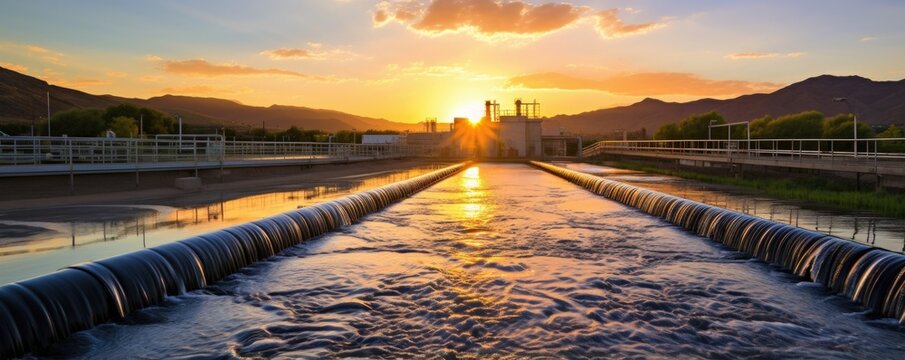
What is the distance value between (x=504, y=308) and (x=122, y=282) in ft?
14.8

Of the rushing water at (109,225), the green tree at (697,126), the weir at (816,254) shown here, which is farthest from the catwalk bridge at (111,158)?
the green tree at (697,126)

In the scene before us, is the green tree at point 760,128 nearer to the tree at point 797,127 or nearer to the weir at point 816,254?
the tree at point 797,127

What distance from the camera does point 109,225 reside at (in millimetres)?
12531

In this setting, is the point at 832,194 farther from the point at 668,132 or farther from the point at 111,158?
the point at 668,132

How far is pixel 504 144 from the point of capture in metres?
77.2

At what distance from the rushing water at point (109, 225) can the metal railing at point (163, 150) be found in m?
4.54

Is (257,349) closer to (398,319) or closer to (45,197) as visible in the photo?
(398,319)

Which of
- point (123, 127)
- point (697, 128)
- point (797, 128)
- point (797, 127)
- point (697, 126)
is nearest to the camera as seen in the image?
point (123, 127)

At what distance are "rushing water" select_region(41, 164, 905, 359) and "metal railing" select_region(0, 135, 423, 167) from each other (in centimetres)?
1287

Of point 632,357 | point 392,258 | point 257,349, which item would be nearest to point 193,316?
point 257,349

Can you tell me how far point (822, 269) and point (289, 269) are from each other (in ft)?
25.9

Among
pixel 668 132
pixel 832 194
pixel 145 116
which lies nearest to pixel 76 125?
pixel 145 116

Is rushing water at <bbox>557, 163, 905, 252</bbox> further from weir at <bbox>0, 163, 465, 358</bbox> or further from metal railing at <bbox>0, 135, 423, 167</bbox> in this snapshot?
metal railing at <bbox>0, 135, 423, 167</bbox>

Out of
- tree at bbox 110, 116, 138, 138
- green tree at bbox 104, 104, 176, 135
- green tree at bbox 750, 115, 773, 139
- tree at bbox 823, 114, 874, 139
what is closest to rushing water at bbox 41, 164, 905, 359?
tree at bbox 823, 114, 874, 139
